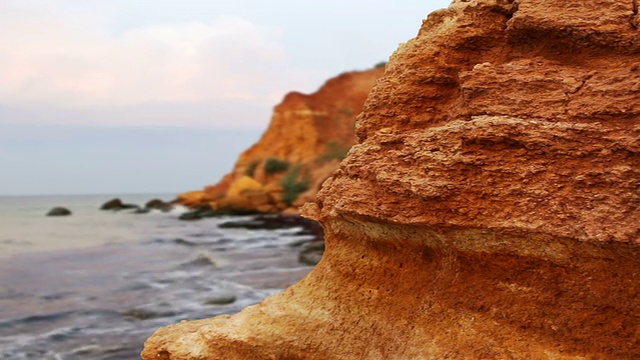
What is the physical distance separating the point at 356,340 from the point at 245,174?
39777 mm

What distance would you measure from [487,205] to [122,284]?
10.9 meters

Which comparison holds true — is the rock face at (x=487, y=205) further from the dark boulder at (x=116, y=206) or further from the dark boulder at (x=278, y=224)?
the dark boulder at (x=116, y=206)

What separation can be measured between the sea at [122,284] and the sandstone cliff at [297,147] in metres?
12.6

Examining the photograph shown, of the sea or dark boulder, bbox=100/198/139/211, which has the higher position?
dark boulder, bbox=100/198/139/211

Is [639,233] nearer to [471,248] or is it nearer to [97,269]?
[471,248]

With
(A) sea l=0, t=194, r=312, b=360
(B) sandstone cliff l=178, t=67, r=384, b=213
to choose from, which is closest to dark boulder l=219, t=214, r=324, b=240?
(A) sea l=0, t=194, r=312, b=360

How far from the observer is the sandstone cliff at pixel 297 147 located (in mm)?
36500

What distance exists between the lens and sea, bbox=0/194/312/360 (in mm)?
8297

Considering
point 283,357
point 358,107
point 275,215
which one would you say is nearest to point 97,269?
point 283,357

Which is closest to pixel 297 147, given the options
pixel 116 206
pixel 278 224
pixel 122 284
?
pixel 278 224

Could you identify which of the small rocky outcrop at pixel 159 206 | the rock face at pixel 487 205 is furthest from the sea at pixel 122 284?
the small rocky outcrop at pixel 159 206

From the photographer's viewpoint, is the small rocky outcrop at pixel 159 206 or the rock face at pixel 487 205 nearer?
the rock face at pixel 487 205

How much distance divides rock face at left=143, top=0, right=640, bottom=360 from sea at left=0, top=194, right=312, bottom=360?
14.8 ft

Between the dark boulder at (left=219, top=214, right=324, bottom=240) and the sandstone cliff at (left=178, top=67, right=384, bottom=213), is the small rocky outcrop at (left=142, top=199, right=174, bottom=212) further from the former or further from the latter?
the dark boulder at (left=219, top=214, right=324, bottom=240)
